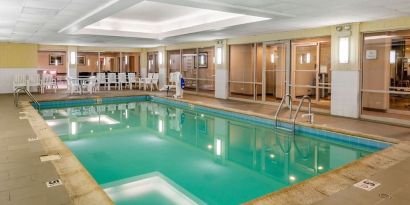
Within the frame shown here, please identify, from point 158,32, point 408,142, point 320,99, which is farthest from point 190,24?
point 408,142

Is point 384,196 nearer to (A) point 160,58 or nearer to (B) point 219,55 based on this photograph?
(B) point 219,55

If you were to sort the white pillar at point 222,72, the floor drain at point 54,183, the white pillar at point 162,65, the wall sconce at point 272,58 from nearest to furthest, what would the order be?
the floor drain at point 54,183 → the wall sconce at point 272,58 → the white pillar at point 222,72 → the white pillar at point 162,65

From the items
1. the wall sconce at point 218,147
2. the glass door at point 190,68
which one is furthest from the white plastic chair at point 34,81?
the wall sconce at point 218,147

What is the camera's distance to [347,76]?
786 cm

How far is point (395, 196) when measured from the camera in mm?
3100

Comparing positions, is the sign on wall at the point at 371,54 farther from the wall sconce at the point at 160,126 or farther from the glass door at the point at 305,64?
the wall sconce at the point at 160,126

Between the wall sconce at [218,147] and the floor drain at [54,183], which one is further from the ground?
the floor drain at [54,183]

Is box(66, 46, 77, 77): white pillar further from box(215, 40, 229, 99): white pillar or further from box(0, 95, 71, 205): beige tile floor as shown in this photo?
box(0, 95, 71, 205): beige tile floor

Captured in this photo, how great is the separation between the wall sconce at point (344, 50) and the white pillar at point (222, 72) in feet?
15.9

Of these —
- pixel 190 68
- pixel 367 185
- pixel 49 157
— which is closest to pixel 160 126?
pixel 49 157

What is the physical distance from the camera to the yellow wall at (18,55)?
45.5ft

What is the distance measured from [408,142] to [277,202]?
11.2 feet

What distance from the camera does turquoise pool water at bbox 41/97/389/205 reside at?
4281mm

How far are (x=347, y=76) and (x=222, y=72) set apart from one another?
17.2ft
